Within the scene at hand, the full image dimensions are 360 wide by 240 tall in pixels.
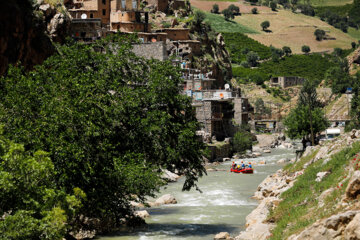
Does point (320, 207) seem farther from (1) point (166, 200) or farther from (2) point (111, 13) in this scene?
(2) point (111, 13)

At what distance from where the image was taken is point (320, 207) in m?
24.8

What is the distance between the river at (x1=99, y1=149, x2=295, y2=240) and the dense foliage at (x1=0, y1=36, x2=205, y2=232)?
2.78 metres

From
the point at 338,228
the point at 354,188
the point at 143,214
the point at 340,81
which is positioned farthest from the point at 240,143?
the point at 340,81

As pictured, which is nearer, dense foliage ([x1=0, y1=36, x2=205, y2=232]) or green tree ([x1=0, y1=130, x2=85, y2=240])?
green tree ([x1=0, y1=130, x2=85, y2=240])

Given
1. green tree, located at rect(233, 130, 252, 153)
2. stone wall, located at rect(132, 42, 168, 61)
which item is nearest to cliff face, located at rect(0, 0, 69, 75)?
stone wall, located at rect(132, 42, 168, 61)

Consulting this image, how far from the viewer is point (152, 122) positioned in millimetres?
33969

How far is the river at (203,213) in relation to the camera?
111 ft

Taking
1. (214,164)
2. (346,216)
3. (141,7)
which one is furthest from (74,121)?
(141,7)

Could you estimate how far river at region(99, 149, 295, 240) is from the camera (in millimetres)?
33938

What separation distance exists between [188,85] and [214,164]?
877 inches

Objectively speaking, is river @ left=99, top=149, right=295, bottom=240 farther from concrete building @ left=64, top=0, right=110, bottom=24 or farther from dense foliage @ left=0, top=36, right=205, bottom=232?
concrete building @ left=64, top=0, right=110, bottom=24

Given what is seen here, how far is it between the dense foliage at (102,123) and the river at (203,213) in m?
2.78

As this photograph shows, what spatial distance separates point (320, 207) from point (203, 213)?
17.6 m

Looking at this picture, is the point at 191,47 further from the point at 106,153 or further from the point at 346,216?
the point at 346,216
